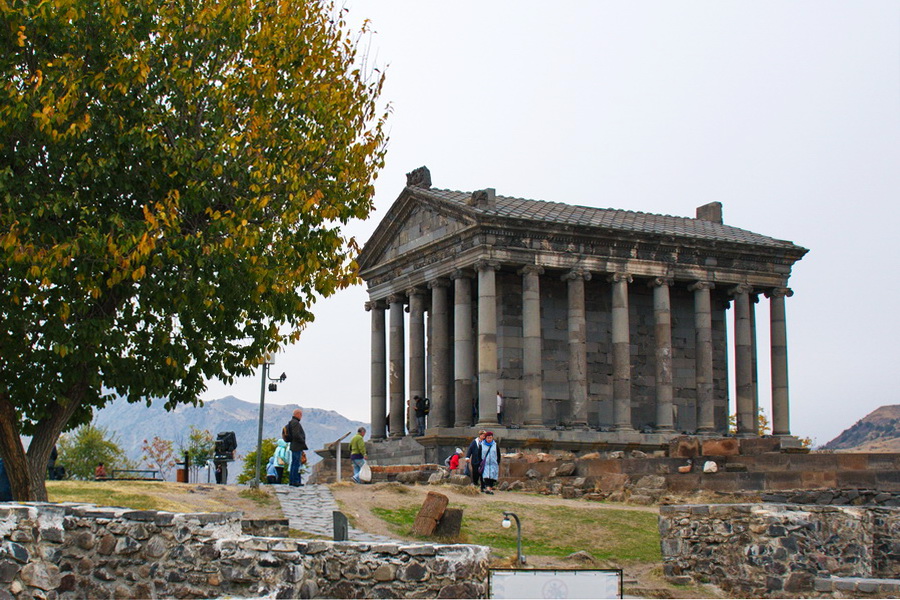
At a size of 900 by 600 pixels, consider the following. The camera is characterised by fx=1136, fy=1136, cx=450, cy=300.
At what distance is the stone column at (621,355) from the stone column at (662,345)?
1.28 metres

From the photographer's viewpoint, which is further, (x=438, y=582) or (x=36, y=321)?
(x=36, y=321)

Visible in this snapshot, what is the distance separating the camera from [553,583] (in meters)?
10.7

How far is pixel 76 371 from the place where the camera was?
65.2 ft

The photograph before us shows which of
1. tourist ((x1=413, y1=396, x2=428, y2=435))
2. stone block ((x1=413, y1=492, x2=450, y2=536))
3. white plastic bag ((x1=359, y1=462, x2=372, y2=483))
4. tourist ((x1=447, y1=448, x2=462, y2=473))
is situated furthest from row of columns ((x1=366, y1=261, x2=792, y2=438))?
stone block ((x1=413, y1=492, x2=450, y2=536))

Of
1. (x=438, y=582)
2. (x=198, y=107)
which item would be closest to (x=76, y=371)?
(x=198, y=107)

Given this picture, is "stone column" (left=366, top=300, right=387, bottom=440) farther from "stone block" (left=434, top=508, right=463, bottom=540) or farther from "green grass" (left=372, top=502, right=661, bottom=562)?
"stone block" (left=434, top=508, right=463, bottom=540)

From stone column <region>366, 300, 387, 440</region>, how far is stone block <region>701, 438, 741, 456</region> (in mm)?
18021

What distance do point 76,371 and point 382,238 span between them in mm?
26450

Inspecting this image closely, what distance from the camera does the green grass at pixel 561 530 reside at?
21.9 metres

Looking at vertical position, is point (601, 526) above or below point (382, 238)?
below

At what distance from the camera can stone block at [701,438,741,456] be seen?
101 feet

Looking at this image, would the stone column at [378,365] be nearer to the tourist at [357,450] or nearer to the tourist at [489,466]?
the tourist at [357,450]

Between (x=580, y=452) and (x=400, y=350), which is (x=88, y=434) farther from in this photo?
(x=580, y=452)

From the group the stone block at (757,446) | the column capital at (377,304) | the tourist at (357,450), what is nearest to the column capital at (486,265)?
the column capital at (377,304)
